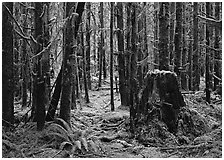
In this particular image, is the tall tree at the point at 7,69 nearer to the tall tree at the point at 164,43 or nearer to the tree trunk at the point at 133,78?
the tree trunk at the point at 133,78

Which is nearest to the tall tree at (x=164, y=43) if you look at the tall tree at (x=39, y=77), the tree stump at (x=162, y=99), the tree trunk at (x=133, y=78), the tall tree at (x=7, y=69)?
the tree trunk at (x=133, y=78)

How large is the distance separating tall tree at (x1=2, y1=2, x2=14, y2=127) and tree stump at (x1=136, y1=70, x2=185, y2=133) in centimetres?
447

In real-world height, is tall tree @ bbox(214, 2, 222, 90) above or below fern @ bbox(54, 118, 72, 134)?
above

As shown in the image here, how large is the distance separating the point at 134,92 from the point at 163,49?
3.12 metres

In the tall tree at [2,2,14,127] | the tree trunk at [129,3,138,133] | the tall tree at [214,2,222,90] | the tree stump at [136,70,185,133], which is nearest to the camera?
the tall tree at [2,2,14,127]

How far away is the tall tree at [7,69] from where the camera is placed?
941cm

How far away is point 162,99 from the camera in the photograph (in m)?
10.4

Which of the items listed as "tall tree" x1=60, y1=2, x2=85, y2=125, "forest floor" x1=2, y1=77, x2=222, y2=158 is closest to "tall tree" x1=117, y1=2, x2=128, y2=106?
"forest floor" x1=2, y1=77, x2=222, y2=158

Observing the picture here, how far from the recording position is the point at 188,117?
10258 mm

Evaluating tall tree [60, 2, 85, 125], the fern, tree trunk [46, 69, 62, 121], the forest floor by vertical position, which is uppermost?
tall tree [60, 2, 85, 125]

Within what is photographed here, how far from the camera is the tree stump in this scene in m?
10.2

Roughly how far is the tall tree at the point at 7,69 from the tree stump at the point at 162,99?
447 cm

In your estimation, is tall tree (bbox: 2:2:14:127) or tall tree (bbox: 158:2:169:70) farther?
tall tree (bbox: 158:2:169:70)

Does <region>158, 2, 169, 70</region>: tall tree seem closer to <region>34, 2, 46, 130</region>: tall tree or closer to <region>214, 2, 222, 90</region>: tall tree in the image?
A: <region>214, 2, 222, 90</region>: tall tree
